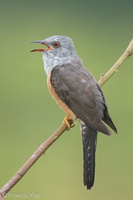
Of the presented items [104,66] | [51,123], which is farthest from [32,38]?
[51,123]

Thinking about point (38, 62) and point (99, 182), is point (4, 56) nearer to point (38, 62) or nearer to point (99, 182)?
point (38, 62)

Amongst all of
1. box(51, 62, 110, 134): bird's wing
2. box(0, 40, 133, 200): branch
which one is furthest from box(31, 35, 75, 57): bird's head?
box(0, 40, 133, 200): branch

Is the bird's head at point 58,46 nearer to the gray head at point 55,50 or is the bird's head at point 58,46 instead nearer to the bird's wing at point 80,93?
the gray head at point 55,50

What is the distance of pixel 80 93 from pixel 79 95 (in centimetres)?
3

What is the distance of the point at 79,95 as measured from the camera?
17.1 ft

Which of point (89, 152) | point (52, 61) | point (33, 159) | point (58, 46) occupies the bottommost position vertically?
point (89, 152)

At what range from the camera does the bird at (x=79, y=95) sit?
199 inches

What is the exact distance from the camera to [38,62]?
44.3 feet

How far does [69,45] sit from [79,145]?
13.1ft

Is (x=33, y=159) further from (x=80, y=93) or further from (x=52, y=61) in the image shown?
(x=52, y=61)

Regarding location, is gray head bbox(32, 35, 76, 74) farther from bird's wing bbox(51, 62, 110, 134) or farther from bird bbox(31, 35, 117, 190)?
bird's wing bbox(51, 62, 110, 134)

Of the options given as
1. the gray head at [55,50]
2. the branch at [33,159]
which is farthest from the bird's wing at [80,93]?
the branch at [33,159]

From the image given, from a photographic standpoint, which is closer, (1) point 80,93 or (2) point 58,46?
(1) point 80,93

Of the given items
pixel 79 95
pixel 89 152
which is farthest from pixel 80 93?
pixel 89 152
